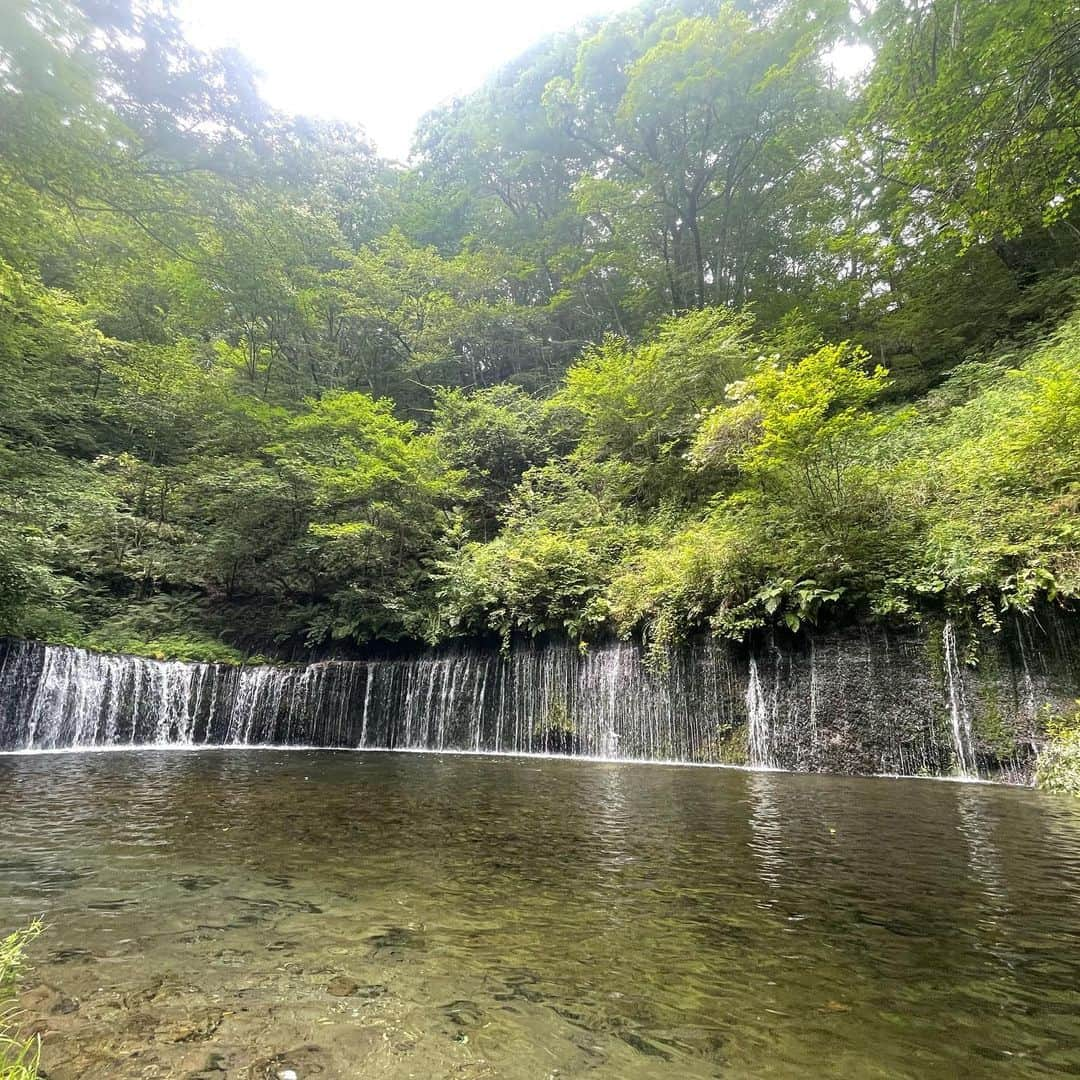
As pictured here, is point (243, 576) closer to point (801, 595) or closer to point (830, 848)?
point (801, 595)

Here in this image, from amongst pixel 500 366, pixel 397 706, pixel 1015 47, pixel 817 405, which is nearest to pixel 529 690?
pixel 397 706

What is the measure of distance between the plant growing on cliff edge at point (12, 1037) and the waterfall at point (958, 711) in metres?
9.28

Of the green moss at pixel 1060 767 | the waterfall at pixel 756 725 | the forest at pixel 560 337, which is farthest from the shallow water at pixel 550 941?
the forest at pixel 560 337

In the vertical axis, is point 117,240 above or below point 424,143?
below

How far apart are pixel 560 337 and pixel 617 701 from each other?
757 inches

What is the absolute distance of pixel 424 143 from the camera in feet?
100

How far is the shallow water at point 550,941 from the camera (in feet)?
6.43

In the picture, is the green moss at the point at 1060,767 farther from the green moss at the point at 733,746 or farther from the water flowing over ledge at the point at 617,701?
the green moss at the point at 733,746

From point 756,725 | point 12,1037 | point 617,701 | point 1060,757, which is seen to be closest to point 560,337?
point 617,701

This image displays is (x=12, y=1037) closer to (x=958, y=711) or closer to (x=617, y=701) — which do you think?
(x=958, y=711)

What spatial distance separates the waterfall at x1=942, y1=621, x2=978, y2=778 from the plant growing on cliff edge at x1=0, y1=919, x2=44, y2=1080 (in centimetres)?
928

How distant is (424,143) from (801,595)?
1244 inches

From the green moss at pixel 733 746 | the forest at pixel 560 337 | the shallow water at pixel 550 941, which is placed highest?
the forest at pixel 560 337

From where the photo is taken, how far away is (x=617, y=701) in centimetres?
1131
